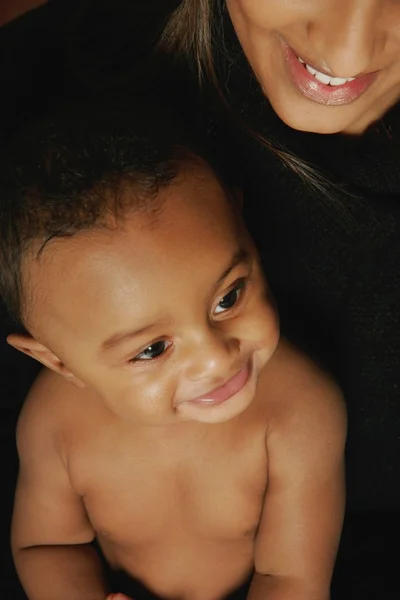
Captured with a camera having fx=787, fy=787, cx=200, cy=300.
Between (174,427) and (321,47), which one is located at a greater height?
(321,47)

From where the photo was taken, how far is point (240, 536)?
1.04m

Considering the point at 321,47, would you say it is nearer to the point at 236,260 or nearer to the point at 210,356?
the point at 236,260

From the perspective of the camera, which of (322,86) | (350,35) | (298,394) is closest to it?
(350,35)

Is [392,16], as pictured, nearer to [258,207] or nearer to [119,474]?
[258,207]

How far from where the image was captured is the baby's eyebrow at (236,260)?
0.83 metres

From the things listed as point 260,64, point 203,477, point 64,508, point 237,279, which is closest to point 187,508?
point 203,477

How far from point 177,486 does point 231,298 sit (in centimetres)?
29

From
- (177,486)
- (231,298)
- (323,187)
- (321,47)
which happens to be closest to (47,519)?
(177,486)

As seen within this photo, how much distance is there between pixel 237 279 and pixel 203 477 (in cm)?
30

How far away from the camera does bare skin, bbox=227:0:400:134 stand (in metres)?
0.74

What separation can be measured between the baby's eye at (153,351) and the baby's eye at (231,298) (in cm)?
7

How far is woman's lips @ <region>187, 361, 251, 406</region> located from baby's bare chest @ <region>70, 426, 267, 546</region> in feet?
0.46

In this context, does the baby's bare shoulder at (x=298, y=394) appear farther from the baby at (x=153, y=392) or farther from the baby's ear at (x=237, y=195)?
the baby's ear at (x=237, y=195)

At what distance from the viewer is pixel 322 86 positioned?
33.4 inches
